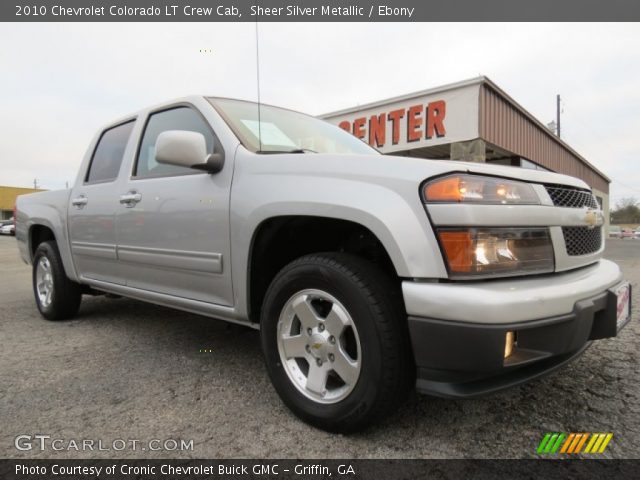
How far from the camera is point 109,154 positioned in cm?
351

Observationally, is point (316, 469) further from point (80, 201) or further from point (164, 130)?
point (80, 201)

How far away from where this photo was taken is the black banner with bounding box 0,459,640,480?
1564 mm

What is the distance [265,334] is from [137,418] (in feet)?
2.30

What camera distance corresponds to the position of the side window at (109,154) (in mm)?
3345

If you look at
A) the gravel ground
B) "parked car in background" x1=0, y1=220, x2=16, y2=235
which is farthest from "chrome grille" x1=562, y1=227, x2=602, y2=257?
"parked car in background" x1=0, y1=220, x2=16, y2=235

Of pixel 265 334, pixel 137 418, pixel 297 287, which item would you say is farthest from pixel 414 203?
pixel 137 418

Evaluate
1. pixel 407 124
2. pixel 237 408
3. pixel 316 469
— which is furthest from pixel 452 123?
pixel 316 469

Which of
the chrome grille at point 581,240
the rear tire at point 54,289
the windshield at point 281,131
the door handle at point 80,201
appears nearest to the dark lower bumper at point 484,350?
the chrome grille at point 581,240

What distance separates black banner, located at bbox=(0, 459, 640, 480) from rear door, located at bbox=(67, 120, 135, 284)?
1.70 metres

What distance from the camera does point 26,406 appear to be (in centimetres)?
216

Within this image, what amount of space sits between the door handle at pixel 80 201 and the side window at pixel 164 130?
0.70 metres

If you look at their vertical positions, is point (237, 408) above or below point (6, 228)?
above

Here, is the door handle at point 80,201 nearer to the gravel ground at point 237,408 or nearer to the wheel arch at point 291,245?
the gravel ground at point 237,408

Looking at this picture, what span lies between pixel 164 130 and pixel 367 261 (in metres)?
1.92
